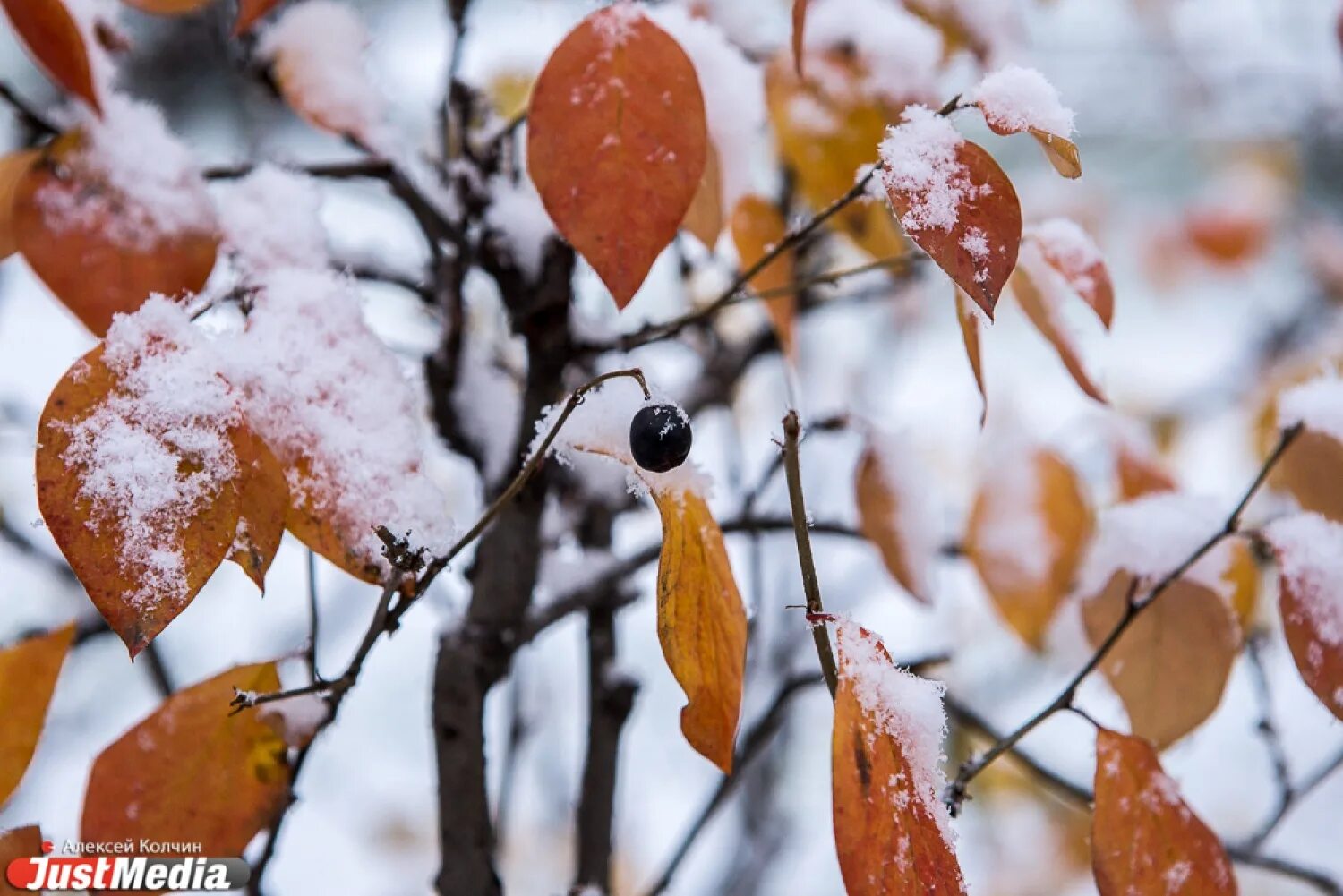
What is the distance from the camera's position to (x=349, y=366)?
1.25ft

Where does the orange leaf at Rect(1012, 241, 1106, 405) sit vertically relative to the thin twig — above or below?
above

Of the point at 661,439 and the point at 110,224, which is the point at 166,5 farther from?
the point at 661,439

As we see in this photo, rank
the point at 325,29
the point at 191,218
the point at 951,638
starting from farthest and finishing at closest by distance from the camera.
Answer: the point at 951,638
the point at 325,29
the point at 191,218

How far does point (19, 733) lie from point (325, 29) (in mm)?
381

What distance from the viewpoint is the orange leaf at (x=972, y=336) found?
37cm

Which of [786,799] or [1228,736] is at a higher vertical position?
[1228,736]

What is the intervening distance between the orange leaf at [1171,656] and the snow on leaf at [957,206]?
0.79 ft

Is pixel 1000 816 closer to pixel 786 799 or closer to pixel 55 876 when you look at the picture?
pixel 786 799

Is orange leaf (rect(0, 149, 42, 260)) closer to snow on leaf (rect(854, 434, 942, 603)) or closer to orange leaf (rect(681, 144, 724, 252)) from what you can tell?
orange leaf (rect(681, 144, 724, 252))

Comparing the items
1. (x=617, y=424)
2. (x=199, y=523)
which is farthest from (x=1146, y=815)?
(x=199, y=523)

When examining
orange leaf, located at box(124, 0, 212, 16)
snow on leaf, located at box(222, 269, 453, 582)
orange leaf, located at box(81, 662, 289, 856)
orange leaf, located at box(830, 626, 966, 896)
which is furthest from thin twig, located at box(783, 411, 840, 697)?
orange leaf, located at box(124, 0, 212, 16)

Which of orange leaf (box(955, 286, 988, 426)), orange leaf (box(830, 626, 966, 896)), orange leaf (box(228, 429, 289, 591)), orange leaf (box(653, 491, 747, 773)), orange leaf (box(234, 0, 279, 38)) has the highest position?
orange leaf (box(234, 0, 279, 38))

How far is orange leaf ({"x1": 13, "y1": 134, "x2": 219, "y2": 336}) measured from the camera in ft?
1.36

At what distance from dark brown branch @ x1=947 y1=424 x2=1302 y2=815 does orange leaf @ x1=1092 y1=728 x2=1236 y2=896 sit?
0.03 metres
